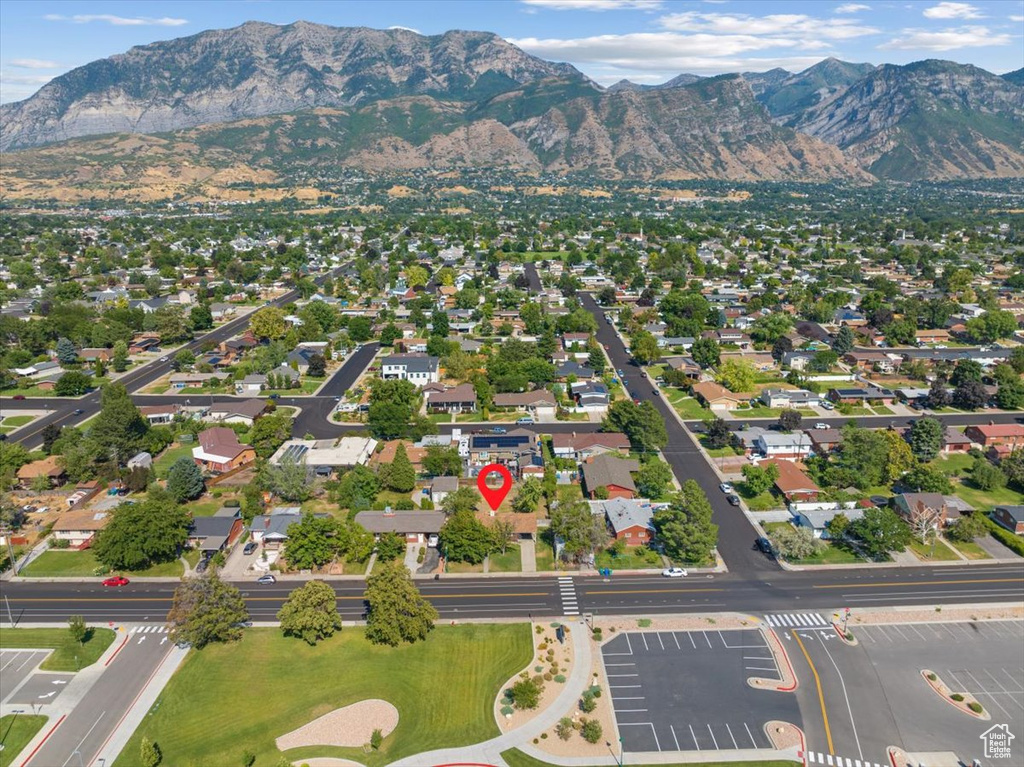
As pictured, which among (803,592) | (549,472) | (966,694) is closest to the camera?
(966,694)

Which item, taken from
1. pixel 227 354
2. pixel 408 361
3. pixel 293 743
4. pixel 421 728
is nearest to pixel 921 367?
pixel 408 361

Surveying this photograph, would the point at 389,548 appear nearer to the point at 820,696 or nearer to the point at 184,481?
the point at 184,481

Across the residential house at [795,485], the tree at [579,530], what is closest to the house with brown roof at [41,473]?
the tree at [579,530]

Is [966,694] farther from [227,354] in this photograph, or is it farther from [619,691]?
[227,354]

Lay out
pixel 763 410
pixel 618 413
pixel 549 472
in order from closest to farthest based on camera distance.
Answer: pixel 549 472 < pixel 618 413 < pixel 763 410

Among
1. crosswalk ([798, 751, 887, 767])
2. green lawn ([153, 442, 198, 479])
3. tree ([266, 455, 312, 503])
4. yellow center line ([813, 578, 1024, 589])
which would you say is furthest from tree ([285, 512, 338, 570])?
yellow center line ([813, 578, 1024, 589])

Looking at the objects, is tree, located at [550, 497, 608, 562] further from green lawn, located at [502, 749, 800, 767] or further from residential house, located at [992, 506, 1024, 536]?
residential house, located at [992, 506, 1024, 536]

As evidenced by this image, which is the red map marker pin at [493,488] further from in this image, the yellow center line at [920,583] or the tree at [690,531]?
the yellow center line at [920,583]
